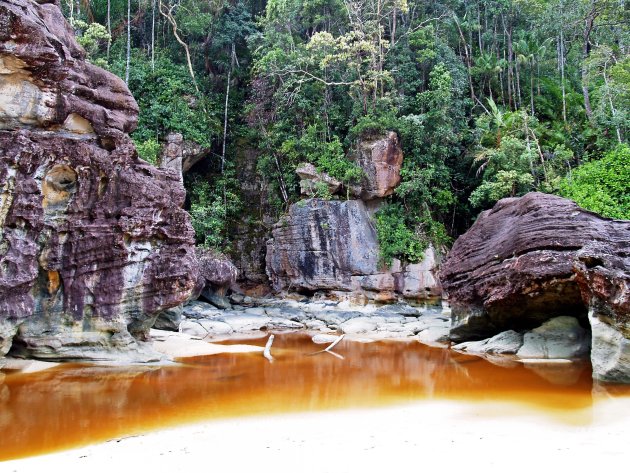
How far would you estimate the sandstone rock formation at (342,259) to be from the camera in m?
25.6

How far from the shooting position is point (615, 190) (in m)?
20.4

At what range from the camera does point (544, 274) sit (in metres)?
12.9

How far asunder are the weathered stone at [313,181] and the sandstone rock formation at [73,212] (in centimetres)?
1129

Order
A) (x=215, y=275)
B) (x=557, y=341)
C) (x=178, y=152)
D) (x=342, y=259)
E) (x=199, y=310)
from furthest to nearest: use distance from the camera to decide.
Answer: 1. (x=178, y=152)
2. (x=342, y=259)
3. (x=215, y=275)
4. (x=199, y=310)
5. (x=557, y=341)

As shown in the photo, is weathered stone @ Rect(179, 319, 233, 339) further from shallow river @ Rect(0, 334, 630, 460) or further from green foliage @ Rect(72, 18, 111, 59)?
green foliage @ Rect(72, 18, 111, 59)

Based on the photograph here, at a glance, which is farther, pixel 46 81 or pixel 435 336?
pixel 435 336

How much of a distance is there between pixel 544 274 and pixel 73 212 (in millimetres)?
13378

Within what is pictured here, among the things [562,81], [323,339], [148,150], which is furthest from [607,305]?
[562,81]

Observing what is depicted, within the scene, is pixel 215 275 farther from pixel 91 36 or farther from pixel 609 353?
pixel 609 353

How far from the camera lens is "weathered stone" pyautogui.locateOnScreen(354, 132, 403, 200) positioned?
1051 inches

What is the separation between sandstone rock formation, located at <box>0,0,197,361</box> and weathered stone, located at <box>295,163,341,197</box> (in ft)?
37.0

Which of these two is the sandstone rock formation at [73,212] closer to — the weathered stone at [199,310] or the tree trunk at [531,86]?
the weathered stone at [199,310]

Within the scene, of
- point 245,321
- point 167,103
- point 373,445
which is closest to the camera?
point 373,445

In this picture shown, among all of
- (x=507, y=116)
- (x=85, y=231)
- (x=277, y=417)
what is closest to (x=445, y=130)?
(x=507, y=116)
